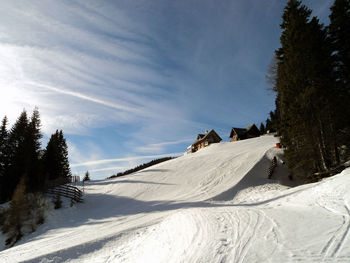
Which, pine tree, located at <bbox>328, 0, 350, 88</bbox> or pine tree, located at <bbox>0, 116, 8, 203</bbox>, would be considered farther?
pine tree, located at <bbox>0, 116, 8, 203</bbox>

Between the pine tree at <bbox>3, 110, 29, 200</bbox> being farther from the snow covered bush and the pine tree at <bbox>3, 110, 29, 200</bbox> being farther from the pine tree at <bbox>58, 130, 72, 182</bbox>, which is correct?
the pine tree at <bbox>58, 130, 72, 182</bbox>

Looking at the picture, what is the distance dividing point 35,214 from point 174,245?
14352 millimetres

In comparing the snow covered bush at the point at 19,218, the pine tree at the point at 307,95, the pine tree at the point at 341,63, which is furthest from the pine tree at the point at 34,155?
the pine tree at the point at 341,63

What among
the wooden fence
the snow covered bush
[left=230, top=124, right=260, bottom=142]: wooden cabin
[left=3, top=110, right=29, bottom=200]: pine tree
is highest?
[left=230, top=124, right=260, bottom=142]: wooden cabin

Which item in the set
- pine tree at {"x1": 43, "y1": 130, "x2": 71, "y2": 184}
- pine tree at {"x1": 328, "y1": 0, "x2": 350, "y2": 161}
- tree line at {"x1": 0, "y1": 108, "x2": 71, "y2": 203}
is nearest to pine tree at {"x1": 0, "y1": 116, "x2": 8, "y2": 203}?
tree line at {"x1": 0, "y1": 108, "x2": 71, "y2": 203}

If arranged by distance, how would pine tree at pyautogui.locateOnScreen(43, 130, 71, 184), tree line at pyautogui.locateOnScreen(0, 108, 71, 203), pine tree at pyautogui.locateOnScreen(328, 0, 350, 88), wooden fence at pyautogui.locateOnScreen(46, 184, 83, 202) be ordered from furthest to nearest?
pine tree at pyautogui.locateOnScreen(43, 130, 71, 184) → tree line at pyautogui.locateOnScreen(0, 108, 71, 203) → wooden fence at pyautogui.locateOnScreen(46, 184, 83, 202) → pine tree at pyautogui.locateOnScreen(328, 0, 350, 88)

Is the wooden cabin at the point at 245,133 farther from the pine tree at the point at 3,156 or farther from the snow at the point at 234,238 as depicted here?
the pine tree at the point at 3,156

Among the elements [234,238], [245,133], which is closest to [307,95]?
[234,238]

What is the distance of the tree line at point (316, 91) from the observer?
38.9 feet

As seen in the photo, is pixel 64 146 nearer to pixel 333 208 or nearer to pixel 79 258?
pixel 79 258

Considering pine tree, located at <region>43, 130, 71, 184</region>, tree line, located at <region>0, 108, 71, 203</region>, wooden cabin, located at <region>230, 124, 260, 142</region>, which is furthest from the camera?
wooden cabin, located at <region>230, 124, 260, 142</region>

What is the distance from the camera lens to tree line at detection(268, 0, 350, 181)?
11.8 meters

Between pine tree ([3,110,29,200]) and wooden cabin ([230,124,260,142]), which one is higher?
wooden cabin ([230,124,260,142])

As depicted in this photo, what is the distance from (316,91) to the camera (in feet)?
39.5
